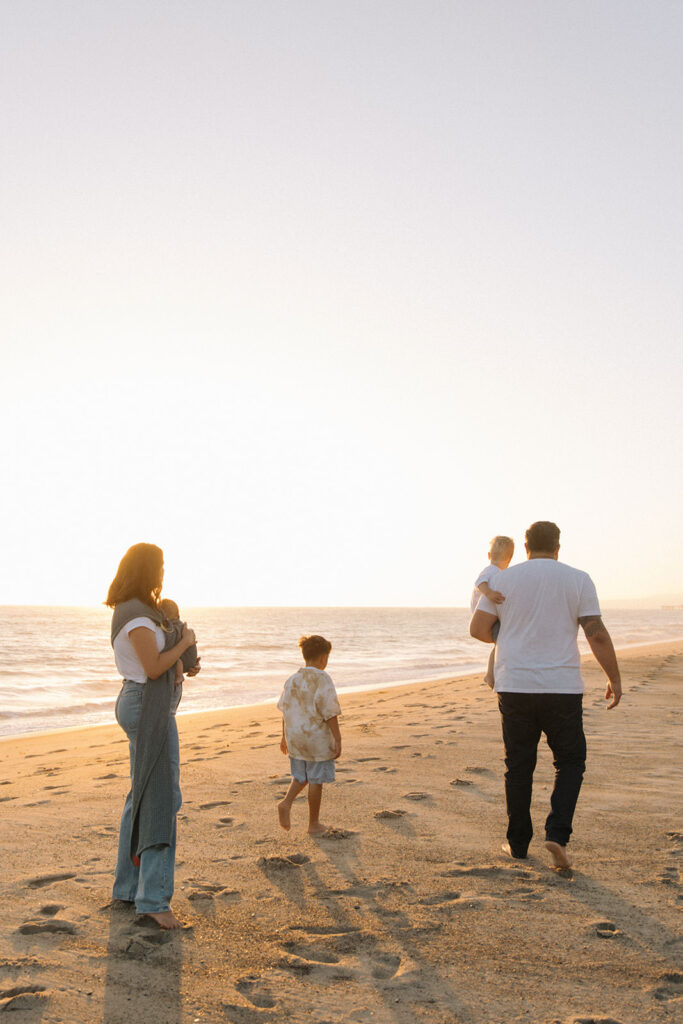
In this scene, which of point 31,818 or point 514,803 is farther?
point 31,818

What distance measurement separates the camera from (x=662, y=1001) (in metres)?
2.85

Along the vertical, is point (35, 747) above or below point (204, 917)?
below

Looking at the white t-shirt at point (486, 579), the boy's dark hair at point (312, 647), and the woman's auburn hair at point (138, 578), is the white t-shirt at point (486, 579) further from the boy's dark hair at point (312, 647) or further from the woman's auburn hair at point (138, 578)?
the woman's auburn hair at point (138, 578)

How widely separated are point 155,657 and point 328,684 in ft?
6.01

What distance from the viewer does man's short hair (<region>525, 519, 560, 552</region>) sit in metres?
4.77

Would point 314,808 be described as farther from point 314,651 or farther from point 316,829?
point 314,651

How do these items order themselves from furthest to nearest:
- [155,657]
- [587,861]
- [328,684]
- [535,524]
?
[328,684]
[535,524]
[587,861]
[155,657]

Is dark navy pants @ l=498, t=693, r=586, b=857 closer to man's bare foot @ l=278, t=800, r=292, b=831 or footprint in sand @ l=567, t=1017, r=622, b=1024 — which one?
man's bare foot @ l=278, t=800, r=292, b=831

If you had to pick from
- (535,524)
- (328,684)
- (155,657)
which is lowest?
(328,684)

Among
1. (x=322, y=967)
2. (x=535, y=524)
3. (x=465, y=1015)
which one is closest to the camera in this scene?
(x=465, y=1015)

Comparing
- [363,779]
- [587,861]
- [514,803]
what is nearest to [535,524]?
[514,803]

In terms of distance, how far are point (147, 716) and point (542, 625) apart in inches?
90.4

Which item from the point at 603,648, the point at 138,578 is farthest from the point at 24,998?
the point at 603,648

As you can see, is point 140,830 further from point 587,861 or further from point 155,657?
point 587,861
